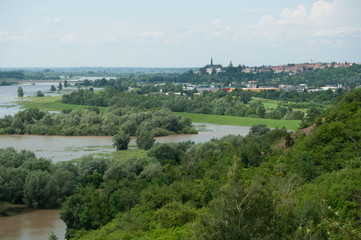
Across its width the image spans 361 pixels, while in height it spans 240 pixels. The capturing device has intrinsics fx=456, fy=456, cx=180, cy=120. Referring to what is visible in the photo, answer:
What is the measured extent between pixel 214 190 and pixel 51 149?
76.8 feet

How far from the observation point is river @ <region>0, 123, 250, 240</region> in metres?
20.8

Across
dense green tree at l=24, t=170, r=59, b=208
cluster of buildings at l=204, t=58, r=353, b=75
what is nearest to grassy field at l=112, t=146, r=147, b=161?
dense green tree at l=24, t=170, r=59, b=208

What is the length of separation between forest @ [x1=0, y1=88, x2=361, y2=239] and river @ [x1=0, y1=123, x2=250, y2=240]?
1.27 metres

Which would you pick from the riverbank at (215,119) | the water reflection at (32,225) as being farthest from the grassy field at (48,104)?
the water reflection at (32,225)

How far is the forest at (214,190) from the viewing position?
383 inches

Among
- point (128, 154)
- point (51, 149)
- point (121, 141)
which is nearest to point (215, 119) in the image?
point (121, 141)

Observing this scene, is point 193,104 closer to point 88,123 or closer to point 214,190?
point 88,123

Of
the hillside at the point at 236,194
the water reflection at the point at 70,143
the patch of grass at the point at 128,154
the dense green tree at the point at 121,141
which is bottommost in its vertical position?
the water reflection at the point at 70,143

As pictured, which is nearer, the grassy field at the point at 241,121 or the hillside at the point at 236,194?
the hillside at the point at 236,194

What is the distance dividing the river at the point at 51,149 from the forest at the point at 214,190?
49.9 inches

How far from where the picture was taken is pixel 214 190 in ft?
60.2

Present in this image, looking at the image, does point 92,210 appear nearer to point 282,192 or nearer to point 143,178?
point 143,178

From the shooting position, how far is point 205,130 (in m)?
51.2

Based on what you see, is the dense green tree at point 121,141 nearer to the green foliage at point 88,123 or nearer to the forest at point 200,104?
the green foliage at point 88,123
